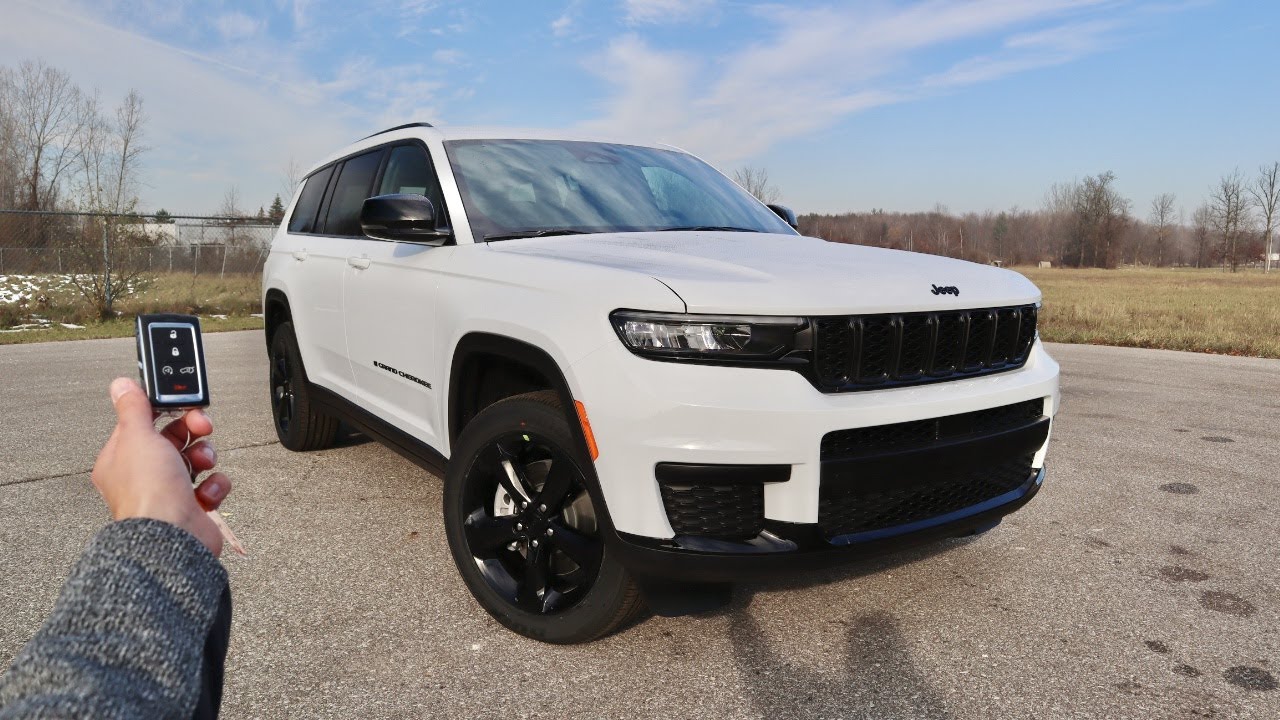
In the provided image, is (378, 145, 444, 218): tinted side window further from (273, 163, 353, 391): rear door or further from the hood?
the hood

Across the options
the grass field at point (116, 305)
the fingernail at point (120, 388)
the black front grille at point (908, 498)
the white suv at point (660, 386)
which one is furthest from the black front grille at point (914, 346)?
the grass field at point (116, 305)

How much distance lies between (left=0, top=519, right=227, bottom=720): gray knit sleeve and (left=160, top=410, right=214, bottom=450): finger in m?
0.33

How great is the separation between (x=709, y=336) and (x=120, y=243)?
15.9 m

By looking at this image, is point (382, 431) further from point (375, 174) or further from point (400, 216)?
point (375, 174)

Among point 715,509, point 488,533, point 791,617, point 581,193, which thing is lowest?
point 791,617

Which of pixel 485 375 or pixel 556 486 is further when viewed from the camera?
pixel 485 375

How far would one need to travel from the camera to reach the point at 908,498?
8.60 ft

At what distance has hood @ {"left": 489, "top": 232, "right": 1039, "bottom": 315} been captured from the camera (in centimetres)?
242

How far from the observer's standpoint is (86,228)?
14.9 m

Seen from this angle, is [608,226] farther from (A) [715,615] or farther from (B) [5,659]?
(B) [5,659]

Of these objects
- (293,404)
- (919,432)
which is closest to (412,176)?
(293,404)

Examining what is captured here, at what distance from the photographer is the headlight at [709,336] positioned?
237 cm

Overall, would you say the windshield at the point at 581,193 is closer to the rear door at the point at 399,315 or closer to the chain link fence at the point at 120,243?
the rear door at the point at 399,315

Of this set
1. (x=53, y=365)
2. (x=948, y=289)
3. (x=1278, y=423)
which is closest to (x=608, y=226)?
(x=948, y=289)
